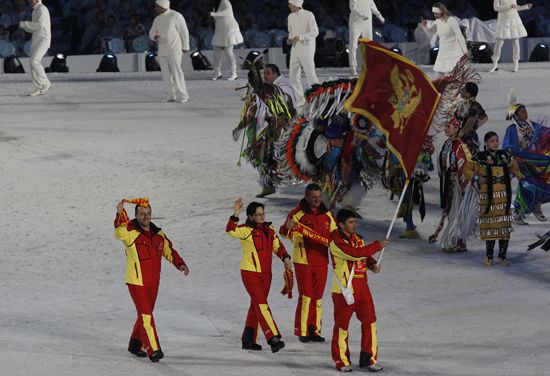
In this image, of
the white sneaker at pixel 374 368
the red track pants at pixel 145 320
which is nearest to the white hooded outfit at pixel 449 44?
the red track pants at pixel 145 320

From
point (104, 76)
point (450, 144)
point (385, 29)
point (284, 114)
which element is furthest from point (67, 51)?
point (450, 144)

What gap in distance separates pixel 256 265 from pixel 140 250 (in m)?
0.88

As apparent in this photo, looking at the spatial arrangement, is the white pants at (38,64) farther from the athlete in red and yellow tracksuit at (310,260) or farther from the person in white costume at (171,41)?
the athlete in red and yellow tracksuit at (310,260)

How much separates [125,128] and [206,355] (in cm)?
1022

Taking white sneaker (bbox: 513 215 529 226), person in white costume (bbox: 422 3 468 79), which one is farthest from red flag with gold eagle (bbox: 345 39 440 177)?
person in white costume (bbox: 422 3 468 79)

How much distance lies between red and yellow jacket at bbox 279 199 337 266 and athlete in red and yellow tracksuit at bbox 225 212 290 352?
0.66 ft

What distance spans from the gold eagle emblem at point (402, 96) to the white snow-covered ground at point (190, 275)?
1.61 meters

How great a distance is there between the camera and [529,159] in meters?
15.5

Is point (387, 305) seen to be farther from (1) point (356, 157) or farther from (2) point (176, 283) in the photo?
(1) point (356, 157)

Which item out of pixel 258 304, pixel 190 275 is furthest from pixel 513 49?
pixel 258 304

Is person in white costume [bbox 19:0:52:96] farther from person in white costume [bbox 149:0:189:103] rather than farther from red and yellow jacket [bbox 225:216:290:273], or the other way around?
red and yellow jacket [bbox 225:216:290:273]

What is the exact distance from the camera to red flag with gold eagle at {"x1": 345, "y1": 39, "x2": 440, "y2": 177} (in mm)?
11758

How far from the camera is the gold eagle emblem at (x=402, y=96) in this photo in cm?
1188

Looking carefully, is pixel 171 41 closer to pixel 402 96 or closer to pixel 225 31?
pixel 225 31
